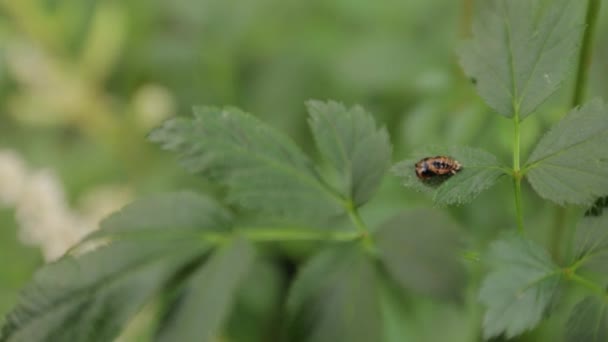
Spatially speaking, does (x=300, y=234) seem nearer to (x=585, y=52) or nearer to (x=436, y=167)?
(x=436, y=167)

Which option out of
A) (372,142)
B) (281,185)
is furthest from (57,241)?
(372,142)

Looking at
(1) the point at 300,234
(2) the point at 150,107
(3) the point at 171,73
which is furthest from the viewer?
(3) the point at 171,73

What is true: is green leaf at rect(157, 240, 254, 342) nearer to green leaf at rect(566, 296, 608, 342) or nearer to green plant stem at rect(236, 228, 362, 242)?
green plant stem at rect(236, 228, 362, 242)

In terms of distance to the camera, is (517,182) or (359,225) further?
(359,225)

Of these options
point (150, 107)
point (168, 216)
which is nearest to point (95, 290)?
point (168, 216)

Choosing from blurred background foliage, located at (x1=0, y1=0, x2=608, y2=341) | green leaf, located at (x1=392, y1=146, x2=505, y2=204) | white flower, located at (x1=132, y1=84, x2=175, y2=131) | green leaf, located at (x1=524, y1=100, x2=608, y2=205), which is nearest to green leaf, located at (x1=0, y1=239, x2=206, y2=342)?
green leaf, located at (x1=392, y1=146, x2=505, y2=204)
